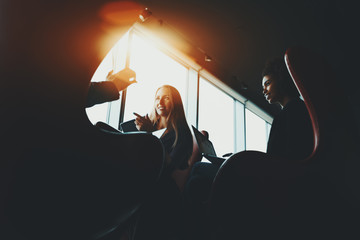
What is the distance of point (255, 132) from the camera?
24.8 ft

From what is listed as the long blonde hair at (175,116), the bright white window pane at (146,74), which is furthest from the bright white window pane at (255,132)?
the long blonde hair at (175,116)

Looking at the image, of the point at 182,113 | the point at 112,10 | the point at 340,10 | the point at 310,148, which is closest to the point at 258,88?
the point at 340,10

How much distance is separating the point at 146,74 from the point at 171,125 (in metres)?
2.27

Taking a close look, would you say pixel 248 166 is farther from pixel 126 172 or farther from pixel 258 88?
pixel 258 88

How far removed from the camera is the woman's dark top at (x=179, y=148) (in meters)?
1.91

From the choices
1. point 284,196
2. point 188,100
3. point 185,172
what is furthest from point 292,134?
point 188,100

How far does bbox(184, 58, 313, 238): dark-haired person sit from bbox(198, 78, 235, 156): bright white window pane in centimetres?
380

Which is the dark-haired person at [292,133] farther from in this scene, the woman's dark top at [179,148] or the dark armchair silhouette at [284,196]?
the woman's dark top at [179,148]

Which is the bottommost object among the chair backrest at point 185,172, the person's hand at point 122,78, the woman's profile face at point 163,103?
the chair backrest at point 185,172

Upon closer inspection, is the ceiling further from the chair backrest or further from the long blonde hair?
the chair backrest

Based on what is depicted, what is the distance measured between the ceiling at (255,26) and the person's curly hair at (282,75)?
2868 millimetres

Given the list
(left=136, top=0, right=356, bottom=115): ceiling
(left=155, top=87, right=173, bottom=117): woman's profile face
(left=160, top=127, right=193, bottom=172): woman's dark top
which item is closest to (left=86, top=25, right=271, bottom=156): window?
(left=155, top=87, right=173, bottom=117): woman's profile face

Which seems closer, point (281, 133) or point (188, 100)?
point (281, 133)

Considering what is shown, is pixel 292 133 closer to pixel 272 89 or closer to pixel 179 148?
pixel 272 89
